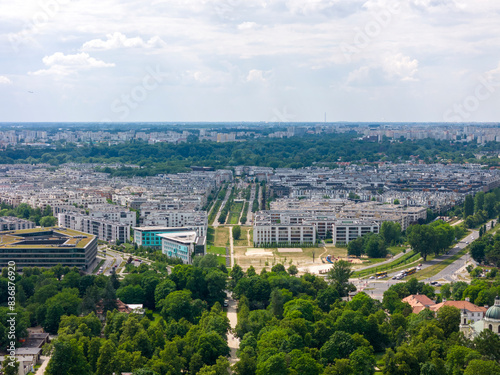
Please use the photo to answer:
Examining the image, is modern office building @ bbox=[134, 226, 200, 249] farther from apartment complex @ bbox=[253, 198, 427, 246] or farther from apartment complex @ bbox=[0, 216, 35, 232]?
apartment complex @ bbox=[0, 216, 35, 232]

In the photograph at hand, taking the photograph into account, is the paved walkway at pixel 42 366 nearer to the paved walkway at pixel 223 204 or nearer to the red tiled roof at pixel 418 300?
the red tiled roof at pixel 418 300

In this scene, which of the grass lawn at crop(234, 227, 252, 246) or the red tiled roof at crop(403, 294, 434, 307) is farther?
the grass lawn at crop(234, 227, 252, 246)

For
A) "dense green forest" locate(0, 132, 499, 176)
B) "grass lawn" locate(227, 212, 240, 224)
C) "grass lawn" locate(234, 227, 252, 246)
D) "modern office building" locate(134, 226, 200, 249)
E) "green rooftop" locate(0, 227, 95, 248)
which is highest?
"dense green forest" locate(0, 132, 499, 176)

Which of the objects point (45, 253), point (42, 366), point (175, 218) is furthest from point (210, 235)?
point (42, 366)

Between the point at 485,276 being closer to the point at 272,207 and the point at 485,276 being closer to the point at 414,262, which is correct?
the point at 414,262

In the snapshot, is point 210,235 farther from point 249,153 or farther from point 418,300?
point 249,153

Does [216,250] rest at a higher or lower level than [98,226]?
lower

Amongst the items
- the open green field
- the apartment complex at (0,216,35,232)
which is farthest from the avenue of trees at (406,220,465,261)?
the apartment complex at (0,216,35,232)
